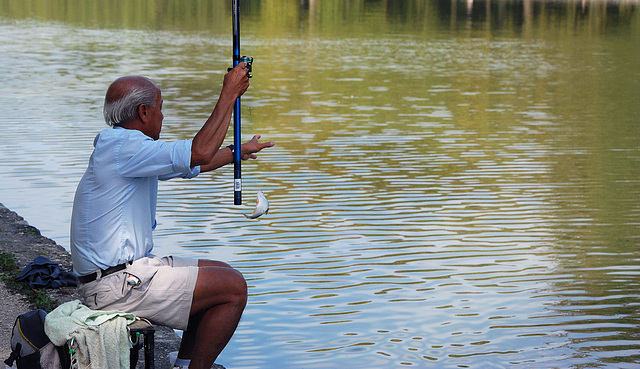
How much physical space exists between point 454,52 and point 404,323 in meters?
29.8

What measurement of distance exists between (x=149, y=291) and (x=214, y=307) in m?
0.31

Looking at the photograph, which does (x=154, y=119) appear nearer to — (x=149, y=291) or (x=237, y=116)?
(x=237, y=116)

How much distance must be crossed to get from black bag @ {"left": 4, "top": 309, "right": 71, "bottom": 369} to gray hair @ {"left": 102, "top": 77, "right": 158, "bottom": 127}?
88cm

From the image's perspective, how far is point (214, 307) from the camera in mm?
4223

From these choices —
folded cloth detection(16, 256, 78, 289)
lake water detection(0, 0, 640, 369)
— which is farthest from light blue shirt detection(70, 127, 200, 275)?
folded cloth detection(16, 256, 78, 289)

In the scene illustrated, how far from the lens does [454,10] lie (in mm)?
72688

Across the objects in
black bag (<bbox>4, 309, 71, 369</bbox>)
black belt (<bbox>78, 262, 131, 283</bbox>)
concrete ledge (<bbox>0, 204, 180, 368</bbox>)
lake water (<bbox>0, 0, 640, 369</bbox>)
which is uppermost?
black belt (<bbox>78, 262, 131, 283</bbox>)

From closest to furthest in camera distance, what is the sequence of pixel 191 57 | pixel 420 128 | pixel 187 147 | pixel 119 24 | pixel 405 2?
pixel 187 147 < pixel 420 128 < pixel 191 57 < pixel 119 24 < pixel 405 2

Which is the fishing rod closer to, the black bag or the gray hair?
the gray hair

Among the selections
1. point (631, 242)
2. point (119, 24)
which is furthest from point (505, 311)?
point (119, 24)

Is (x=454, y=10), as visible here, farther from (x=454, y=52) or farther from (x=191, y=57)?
(x=191, y=57)

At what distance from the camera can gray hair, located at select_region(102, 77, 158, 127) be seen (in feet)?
13.3

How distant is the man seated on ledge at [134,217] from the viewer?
3.96 metres

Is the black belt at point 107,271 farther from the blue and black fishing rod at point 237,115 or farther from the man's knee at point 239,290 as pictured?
the blue and black fishing rod at point 237,115
